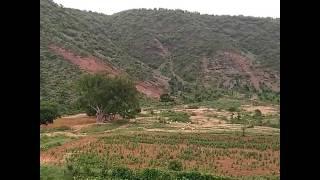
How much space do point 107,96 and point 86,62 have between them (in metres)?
16.9

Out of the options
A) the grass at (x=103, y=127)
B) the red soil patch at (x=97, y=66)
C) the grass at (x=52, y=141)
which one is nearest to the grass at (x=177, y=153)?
the grass at (x=52, y=141)

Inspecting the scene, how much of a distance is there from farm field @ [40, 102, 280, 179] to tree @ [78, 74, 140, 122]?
42.2 inches

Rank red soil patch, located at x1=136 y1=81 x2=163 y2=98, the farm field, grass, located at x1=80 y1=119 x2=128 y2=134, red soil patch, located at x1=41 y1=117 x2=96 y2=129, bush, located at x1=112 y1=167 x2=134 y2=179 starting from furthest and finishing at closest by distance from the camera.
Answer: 1. red soil patch, located at x1=136 y1=81 x2=163 y2=98
2. red soil patch, located at x1=41 y1=117 x2=96 y2=129
3. grass, located at x1=80 y1=119 x2=128 y2=134
4. the farm field
5. bush, located at x1=112 y1=167 x2=134 y2=179

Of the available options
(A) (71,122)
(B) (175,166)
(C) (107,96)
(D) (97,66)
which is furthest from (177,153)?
(D) (97,66)

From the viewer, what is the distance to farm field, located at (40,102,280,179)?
1677 cm

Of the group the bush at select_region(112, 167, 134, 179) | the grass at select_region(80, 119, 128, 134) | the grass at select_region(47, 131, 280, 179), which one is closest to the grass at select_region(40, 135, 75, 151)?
the grass at select_region(47, 131, 280, 179)

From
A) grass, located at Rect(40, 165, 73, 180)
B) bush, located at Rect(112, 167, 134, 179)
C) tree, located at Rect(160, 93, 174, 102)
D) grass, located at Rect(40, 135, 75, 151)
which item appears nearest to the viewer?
grass, located at Rect(40, 165, 73, 180)

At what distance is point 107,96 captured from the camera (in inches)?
1421

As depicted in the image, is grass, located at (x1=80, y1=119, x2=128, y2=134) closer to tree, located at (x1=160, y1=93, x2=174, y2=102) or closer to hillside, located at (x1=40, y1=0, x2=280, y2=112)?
hillside, located at (x1=40, y1=0, x2=280, y2=112)

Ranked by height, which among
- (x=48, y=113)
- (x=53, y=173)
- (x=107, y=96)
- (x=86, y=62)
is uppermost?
(x=86, y=62)

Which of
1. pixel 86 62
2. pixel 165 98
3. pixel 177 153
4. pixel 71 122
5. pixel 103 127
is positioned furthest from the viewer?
pixel 86 62

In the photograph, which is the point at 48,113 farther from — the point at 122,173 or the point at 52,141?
the point at 122,173

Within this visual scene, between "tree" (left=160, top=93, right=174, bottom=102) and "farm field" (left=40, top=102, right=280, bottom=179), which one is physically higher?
"tree" (left=160, top=93, right=174, bottom=102)
